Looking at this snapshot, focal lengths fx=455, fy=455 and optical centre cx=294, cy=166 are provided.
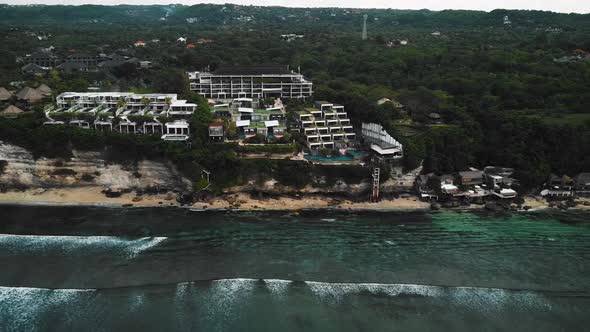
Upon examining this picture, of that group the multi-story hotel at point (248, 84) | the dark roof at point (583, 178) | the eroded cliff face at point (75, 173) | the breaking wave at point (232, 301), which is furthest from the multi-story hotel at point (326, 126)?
the dark roof at point (583, 178)

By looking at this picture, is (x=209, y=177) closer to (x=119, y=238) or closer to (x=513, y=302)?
(x=119, y=238)

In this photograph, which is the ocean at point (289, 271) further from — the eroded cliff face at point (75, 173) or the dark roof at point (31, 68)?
the dark roof at point (31, 68)

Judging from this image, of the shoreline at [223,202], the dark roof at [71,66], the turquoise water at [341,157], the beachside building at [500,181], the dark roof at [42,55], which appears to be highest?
the dark roof at [42,55]

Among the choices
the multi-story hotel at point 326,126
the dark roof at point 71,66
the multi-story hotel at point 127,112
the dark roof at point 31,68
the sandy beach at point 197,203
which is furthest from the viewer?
the dark roof at point 71,66

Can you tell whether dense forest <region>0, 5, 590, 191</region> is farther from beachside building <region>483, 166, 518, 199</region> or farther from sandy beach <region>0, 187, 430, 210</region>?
sandy beach <region>0, 187, 430, 210</region>

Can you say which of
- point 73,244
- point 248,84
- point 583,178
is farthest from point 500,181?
point 73,244

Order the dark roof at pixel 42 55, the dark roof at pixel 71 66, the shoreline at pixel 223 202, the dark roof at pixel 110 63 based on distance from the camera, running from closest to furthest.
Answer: the shoreline at pixel 223 202 < the dark roof at pixel 71 66 < the dark roof at pixel 110 63 < the dark roof at pixel 42 55

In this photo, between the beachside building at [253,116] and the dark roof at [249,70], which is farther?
the dark roof at [249,70]

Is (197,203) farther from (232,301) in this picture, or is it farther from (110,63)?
(110,63)
